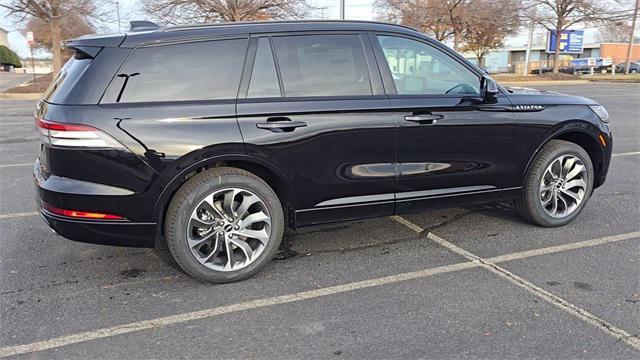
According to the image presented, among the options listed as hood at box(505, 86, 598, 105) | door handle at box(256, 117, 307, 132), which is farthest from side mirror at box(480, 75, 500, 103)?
door handle at box(256, 117, 307, 132)

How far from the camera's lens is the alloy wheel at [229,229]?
3.63 m

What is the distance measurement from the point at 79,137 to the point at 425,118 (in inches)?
98.2

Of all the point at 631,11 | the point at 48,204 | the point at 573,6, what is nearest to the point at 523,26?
the point at 573,6

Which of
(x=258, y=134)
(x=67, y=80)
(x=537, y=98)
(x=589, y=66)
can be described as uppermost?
(x=67, y=80)

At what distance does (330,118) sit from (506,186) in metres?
1.84

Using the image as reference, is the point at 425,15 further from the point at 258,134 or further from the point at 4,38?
the point at 4,38

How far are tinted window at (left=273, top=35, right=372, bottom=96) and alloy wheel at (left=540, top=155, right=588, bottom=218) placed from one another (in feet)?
6.70

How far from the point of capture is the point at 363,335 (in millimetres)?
3041

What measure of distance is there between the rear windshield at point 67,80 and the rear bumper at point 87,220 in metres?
0.54

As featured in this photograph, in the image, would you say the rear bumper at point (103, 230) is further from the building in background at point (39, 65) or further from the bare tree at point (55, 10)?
the building in background at point (39, 65)

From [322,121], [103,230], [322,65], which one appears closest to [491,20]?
[322,65]

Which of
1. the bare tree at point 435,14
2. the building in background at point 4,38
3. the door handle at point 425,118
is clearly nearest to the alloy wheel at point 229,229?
the door handle at point 425,118

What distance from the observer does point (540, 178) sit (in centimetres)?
471

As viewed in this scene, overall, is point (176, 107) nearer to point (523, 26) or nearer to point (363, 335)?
point (363, 335)
